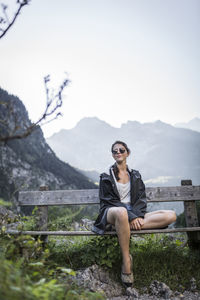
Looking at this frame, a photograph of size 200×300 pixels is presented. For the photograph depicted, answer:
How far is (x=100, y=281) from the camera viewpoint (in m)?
2.88

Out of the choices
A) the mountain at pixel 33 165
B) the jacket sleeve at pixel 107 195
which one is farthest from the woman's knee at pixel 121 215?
the mountain at pixel 33 165

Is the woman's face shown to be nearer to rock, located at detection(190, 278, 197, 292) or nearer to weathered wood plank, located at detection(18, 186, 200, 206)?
weathered wood plank, located at detection(18, 186, 200, 206)

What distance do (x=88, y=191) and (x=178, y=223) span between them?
12953 millimetres

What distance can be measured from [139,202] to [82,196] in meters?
1.04

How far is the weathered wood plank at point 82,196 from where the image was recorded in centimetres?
372

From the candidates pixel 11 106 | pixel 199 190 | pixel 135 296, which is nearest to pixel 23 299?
pixel 11 106

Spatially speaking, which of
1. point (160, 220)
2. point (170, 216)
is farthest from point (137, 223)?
point (170, 216)

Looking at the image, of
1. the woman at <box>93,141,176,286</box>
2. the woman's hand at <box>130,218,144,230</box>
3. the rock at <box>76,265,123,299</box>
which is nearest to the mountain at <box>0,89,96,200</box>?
the woman at <box>93,141,176,286</box>

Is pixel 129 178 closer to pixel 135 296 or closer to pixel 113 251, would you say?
pixel 113 251

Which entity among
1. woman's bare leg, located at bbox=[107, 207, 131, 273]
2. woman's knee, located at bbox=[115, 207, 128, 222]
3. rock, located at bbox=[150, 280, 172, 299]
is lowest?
rock, located at bbox=[150, 280, 172, 299]

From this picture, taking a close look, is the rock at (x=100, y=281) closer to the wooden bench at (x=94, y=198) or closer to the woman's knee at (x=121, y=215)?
the woman's knee at (x=121, y=215)

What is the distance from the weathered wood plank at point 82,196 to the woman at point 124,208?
1.34 feet

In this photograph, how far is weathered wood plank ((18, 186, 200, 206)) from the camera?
3.72 meters

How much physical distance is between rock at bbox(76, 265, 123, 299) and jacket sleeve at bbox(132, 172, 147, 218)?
0.90 m
